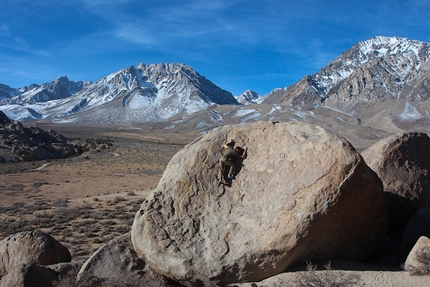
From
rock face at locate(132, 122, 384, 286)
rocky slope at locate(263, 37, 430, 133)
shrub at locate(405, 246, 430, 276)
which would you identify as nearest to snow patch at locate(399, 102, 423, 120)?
rocky slope at locate(263, 37, 430, 133)

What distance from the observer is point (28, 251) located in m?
9.21

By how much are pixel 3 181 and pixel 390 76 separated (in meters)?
182

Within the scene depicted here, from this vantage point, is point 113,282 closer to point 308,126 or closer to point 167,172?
point 167,172

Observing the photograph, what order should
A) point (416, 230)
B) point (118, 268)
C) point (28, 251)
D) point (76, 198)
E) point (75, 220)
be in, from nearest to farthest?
point (118, 268) → point (416, 230) → point (28, 251) → point (75, 220) → point (76, 198)

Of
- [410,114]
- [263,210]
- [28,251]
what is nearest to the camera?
[263,210]

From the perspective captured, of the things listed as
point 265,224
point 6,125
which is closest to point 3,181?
point 265,224

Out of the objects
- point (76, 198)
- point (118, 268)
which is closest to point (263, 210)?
point (118, 268)

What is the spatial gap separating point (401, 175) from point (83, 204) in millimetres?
15963

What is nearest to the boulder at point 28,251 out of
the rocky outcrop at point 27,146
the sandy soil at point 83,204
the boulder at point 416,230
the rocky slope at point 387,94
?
the sandy soil at point 83,204

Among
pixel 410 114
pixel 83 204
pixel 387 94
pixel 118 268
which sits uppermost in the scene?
pixel 387 94

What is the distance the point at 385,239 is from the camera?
353 inches

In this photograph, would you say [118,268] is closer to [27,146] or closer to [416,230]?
[416,230]

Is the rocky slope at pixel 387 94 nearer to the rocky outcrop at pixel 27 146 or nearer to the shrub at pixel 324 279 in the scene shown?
the rocky outcrop at pixel 27 146

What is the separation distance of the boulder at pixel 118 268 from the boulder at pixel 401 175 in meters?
5.74
